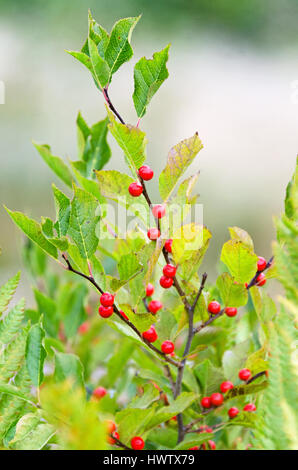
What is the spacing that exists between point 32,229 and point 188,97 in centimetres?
359

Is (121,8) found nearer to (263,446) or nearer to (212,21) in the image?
(212,21)

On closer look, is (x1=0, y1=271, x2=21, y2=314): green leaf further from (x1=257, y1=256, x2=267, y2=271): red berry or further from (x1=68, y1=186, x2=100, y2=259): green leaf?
(x1=257, y1=256, x2=267, y2=271): red berry

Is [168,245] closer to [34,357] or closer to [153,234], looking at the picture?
[153,234]

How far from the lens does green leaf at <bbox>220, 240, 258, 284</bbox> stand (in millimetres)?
353

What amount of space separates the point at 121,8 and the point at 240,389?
455cm

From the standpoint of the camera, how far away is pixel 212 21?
4.41m

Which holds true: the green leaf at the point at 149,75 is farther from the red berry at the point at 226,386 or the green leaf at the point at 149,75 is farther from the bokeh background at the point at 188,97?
the bokeh background at the point at 188,97

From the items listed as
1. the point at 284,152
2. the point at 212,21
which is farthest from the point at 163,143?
the point at 212,21

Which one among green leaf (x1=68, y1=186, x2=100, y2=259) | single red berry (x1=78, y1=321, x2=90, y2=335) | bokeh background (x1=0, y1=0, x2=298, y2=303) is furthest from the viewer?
bokeh background (x1=0, y1=0, x2=298, y2=303)

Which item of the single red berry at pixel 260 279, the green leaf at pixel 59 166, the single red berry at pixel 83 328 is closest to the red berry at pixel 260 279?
the single red berry at pixel 260 279

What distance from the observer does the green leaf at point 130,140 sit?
13.7 inches

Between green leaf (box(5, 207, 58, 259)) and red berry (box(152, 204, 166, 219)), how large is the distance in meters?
0.08

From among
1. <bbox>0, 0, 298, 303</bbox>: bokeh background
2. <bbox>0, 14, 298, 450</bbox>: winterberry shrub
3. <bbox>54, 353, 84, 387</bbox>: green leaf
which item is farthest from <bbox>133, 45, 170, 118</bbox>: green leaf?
<bbox>0, 0, 298, 303</bbox>: bokeh background

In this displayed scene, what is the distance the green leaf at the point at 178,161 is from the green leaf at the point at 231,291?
8 centimetres
